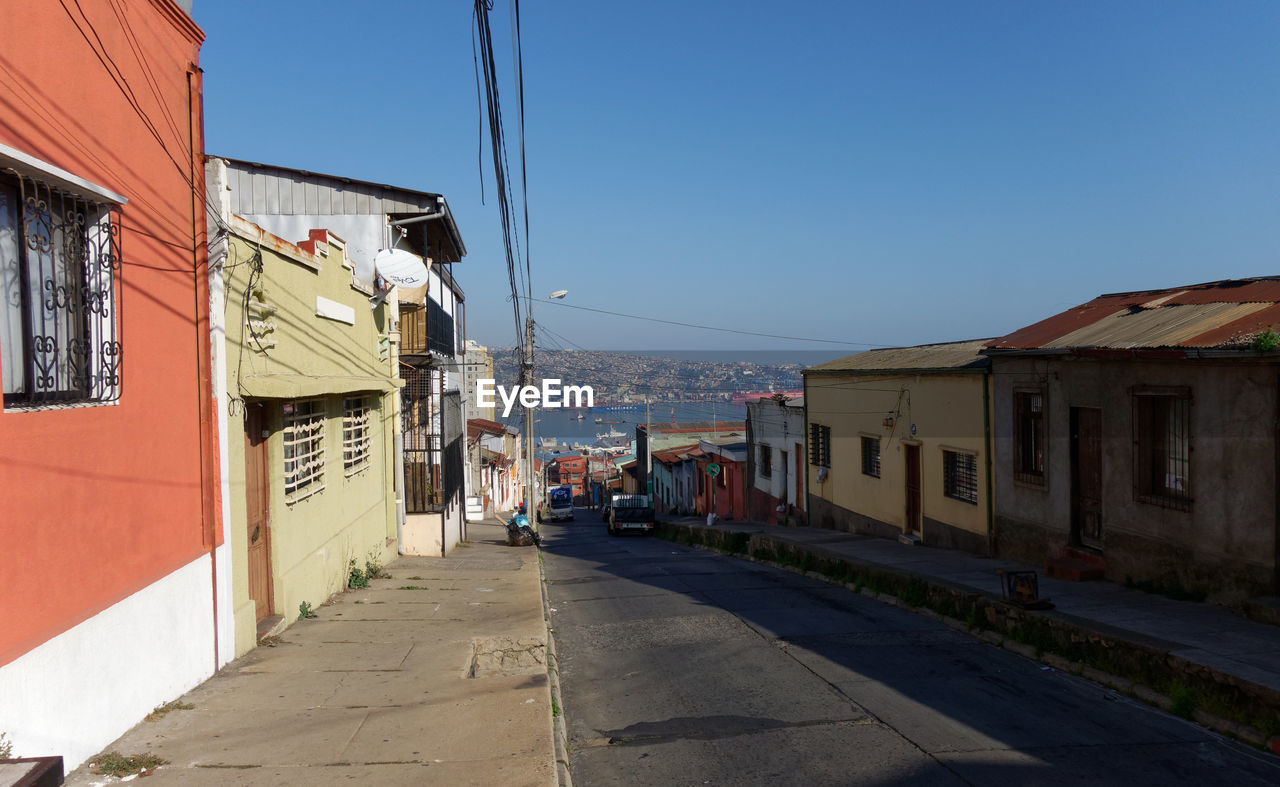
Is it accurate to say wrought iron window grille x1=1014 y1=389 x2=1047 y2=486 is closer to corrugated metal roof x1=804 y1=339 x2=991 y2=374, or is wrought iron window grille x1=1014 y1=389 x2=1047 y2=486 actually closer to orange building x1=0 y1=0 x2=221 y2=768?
corrugated metal roof x1=804 y1=339 x2=991 y2=374

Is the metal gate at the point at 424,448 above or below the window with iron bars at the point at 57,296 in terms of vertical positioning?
below

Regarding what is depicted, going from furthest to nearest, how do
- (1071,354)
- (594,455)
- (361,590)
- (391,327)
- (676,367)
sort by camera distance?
(594,455)
(676,367)
(391,327)
(361,590)
(1071,354)

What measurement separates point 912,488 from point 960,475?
2052mm

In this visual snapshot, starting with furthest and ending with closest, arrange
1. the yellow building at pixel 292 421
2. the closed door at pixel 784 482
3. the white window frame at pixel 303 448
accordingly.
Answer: the closed door at pixel 784 482 → the white window frame at pixel 303 448 → the yellow building at pixel 292 421

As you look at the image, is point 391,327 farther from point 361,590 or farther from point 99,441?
point 99,441

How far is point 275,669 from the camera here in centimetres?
802

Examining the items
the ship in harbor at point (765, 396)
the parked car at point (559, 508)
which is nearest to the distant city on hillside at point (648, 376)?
the parked car at point (559, 508)

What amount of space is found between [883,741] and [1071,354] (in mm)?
7474

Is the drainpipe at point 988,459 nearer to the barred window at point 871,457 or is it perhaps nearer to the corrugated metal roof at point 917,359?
the corrugated metal roof at point 917,359

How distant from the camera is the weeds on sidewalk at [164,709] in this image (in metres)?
6.32

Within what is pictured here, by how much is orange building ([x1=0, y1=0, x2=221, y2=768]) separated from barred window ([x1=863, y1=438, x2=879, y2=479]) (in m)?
15.3

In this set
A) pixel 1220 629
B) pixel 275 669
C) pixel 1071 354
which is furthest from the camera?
pixel 1071 354

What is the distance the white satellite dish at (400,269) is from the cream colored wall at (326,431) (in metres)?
0.59

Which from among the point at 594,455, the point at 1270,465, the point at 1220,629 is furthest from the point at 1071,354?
the point at 594,455
